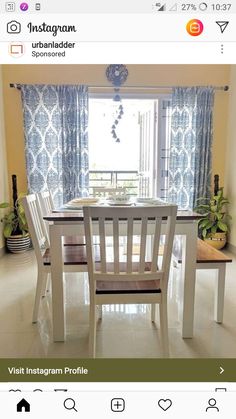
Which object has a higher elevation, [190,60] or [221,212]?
[190,60]

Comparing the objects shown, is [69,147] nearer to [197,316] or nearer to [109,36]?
[197,316]

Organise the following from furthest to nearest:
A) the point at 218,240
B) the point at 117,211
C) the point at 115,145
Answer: the point at 115,145, the point at 218,240, the point at 117,211

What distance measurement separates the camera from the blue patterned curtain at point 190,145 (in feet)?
11.1

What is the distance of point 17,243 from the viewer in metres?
3.23

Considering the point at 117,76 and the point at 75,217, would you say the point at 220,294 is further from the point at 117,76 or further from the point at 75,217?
the point at 117,76

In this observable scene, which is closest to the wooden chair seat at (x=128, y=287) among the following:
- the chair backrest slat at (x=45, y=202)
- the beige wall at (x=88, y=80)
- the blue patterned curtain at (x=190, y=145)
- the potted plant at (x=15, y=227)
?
the chair backrest slat at (x=45, y=202)

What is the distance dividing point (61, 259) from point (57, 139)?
2.21 meters

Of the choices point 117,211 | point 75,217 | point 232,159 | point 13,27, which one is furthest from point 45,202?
point 232,159

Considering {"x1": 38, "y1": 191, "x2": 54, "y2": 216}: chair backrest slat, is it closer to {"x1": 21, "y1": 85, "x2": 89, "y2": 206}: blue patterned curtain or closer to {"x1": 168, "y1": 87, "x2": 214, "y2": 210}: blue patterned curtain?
{"x1": 21, "y1": 85, "x2": 89, "y2": 206}: blue patterned curtain

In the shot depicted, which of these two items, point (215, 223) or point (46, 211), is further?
point (215, 223)

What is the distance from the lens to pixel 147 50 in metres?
0.52
